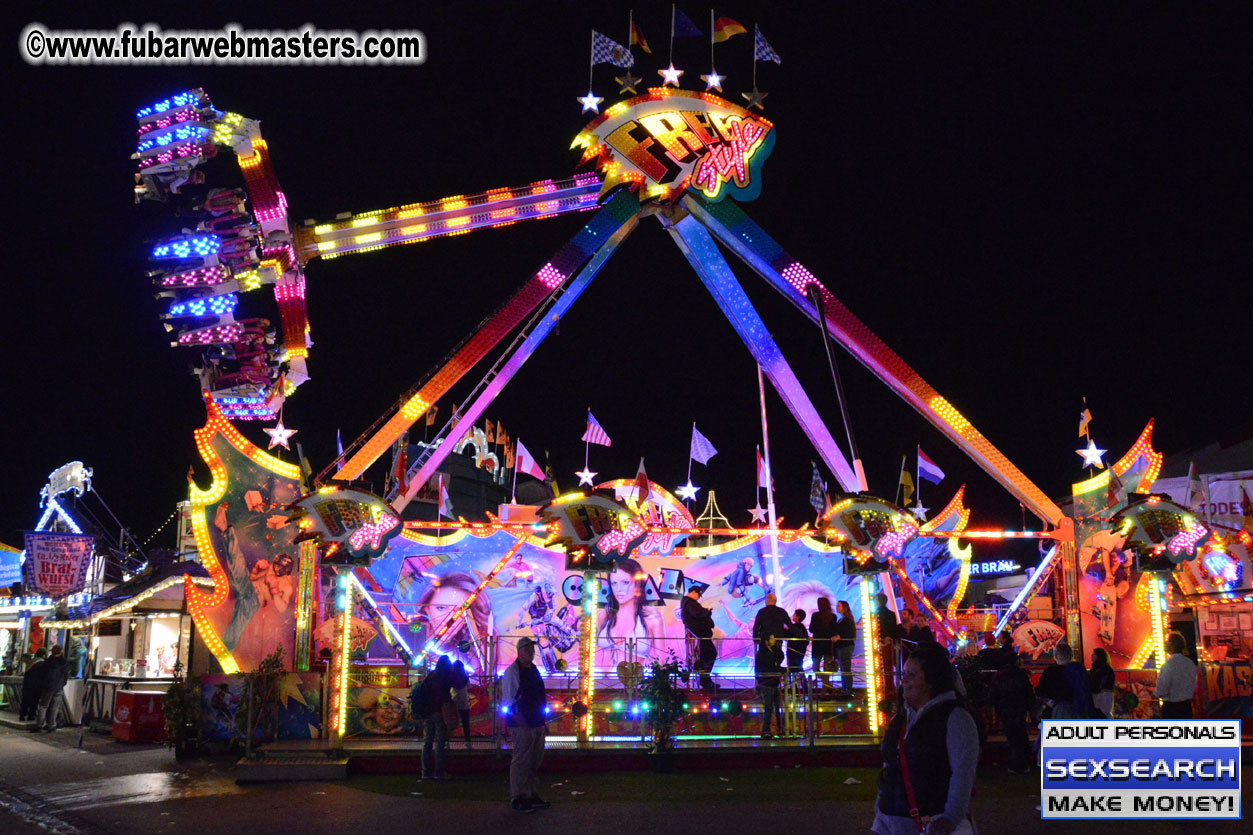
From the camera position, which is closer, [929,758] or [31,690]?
[929,758]

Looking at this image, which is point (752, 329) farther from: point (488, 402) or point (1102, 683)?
point (1102, 683)

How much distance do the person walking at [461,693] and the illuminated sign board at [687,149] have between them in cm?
968

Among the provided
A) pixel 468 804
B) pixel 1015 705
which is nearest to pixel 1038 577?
pixel 1015 705

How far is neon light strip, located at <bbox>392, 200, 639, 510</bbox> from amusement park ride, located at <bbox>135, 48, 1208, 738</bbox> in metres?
0.05

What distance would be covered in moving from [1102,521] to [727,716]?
756 cm

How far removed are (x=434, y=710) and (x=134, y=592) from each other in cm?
1376

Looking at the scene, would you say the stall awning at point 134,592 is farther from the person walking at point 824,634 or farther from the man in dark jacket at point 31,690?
the person walking at point 824,634

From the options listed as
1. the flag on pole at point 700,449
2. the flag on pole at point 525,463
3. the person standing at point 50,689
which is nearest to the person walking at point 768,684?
the flag on pole at point 525,463

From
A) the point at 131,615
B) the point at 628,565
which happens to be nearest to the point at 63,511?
the point at 131,615

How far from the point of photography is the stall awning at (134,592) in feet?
70.6

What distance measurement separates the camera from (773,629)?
14.8m

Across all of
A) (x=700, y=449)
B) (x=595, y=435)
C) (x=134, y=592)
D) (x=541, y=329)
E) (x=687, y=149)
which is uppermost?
(x=687, y=149)

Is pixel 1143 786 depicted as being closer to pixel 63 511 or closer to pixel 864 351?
pixel 864 351

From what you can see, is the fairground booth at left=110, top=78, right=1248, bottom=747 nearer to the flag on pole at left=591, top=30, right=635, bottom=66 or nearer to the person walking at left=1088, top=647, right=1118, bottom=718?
the flag on pole at left=591, top=30, right=635, bottom=66
